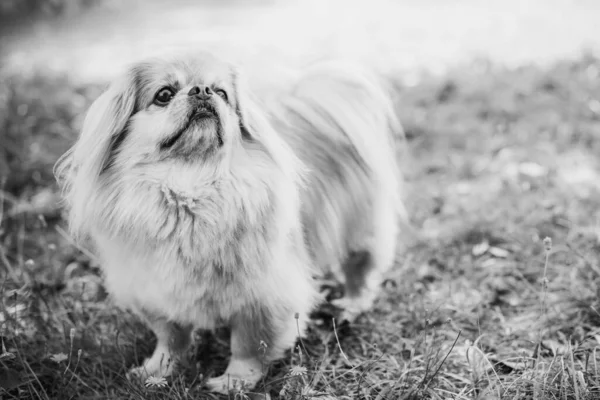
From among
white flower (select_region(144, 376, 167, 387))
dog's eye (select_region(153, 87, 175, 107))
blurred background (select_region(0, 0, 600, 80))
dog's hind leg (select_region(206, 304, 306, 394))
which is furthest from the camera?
blurred background (select_region(0, 0, 600, 80))

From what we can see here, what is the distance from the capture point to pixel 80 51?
6.60 meters

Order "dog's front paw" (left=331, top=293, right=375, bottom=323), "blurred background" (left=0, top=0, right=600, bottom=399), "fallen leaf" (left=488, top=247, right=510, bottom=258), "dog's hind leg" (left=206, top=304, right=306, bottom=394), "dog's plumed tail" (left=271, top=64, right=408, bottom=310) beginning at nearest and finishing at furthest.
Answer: "dog's hind leg" (left=206, top=304, right=306, bottom=394) < "blurred background" (left=0, top=0, right=600, bottom=399) < "dog's plumed tail" (left=271, top=64, right=408, bottom=310) < "dog's front paw" (left=331, top=293, right=375, bottom=323) < "fallen leaf" (left=488, top=247, right=510, bottom=258)

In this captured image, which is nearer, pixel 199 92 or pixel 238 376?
pixel 199 92

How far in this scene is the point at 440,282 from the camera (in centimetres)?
288

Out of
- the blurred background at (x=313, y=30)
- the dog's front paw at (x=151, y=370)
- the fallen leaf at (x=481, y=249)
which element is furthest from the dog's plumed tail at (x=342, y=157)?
the blurred background at (x=313, y=30)

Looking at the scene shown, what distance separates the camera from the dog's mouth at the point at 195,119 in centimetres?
199

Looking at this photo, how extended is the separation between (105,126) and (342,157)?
106 cm

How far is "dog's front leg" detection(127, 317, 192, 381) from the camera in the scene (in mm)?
2285

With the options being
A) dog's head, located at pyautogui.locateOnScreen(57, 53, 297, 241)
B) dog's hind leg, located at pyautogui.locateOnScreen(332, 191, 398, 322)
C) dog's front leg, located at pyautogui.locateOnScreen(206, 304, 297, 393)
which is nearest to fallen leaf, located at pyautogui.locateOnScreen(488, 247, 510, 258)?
dog's hind leg, located at pyautogui.locateOnScreen(332, 191, 398, 322)

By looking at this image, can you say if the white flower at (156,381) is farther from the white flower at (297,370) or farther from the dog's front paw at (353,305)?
the dog's front paw at (353,305)

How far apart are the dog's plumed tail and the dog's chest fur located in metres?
0.41

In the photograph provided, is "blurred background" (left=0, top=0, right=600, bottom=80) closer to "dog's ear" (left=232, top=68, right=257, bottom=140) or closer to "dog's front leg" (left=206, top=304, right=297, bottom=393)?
"dog's ear" (left=232, top=68, right=257, bottom=140)

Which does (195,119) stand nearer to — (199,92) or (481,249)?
(199,92)

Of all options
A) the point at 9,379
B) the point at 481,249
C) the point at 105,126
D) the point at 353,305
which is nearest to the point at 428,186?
the point at 481,249
